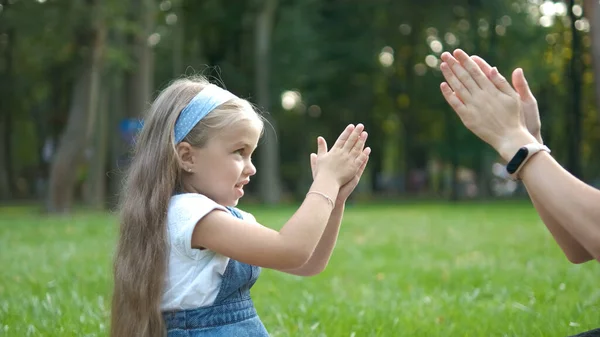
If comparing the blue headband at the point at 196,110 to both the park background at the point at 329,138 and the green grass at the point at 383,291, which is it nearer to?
the park background at the point at 329,138

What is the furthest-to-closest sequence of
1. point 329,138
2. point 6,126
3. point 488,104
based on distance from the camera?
point 329,138 < point 6,126 < point 488,104

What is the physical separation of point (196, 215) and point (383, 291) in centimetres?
388

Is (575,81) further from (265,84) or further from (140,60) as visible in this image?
(265,84)

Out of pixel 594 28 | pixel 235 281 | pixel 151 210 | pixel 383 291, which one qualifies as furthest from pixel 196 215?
pixel 383 291

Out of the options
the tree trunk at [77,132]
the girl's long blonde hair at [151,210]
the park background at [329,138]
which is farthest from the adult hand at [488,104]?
the tree trunk at [77,132]

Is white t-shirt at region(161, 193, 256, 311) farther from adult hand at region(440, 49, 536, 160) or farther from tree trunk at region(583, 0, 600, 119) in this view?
tree trunk at region(583, 0, 600, 119)

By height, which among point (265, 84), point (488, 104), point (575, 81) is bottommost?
point (265, 84)

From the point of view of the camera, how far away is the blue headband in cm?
273

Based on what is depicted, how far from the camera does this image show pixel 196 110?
274cm

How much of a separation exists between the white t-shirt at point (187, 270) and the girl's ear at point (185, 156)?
0.36ft

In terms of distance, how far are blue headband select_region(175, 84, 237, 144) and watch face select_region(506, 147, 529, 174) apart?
3.39 ft

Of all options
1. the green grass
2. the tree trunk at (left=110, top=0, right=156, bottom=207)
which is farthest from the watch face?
the tree trunk at (left=110, top=0, right=156, bottom=207)

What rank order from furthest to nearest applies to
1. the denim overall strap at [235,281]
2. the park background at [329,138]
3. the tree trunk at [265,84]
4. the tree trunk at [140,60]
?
the tree trunk at [265,84], the tree trunk at [140,60], the park background at [329,138], the denim overall strap at [235,281]

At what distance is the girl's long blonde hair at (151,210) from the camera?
2668 mm
